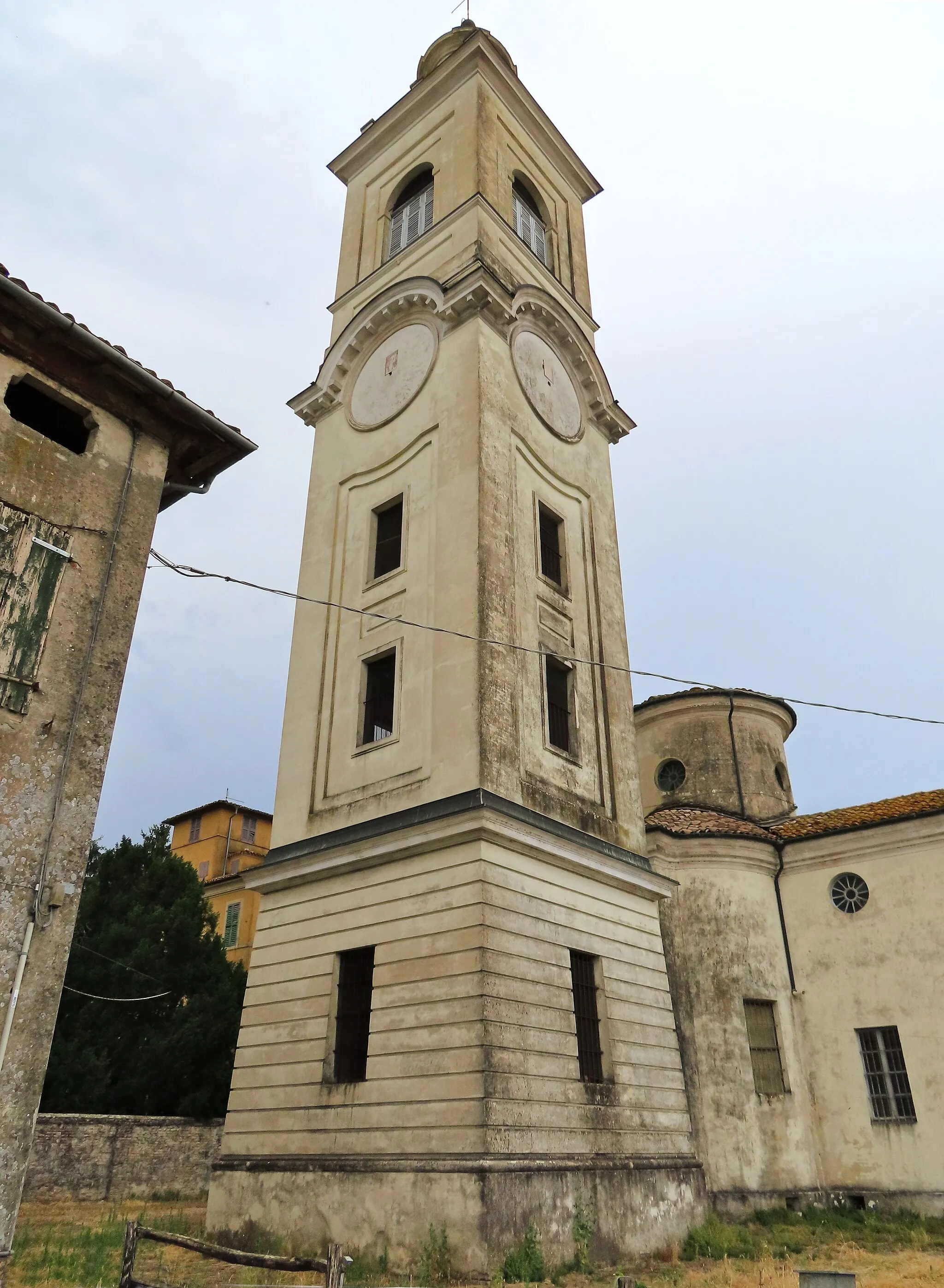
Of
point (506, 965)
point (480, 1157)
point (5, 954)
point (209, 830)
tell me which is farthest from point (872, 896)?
point (209, 830)

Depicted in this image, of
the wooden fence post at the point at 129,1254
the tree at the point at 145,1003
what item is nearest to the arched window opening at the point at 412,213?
the tree at the point at 145,1003

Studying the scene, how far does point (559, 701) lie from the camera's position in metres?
16.2

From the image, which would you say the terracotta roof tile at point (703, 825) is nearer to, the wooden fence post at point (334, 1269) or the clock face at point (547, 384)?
the clock face at point (547, 384)

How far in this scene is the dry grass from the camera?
10.4 metres

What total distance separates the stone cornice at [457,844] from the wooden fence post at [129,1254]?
6.22m

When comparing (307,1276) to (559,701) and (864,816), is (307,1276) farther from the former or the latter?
(864,816)

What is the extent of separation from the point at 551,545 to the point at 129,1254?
13236 millimetres

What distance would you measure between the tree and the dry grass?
6590 mm

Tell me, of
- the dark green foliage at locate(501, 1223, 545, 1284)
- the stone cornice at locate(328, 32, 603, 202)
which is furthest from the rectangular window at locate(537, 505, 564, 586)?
the stone cornice at locate(328, 32, 603, 202)

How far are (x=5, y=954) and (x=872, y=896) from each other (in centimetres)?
1613

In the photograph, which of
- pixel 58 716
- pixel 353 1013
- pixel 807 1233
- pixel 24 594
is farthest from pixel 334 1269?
pixel 807 1233

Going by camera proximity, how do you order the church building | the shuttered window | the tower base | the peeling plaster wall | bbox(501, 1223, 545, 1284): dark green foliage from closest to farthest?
the peeling plaster wall
the shuttered window
bbox(501, 1223, 545, 1284): dark green foliage
the tower base
the church building

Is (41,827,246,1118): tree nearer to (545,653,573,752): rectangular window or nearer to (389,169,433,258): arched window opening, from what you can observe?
(545,653,573,752): rectangular window

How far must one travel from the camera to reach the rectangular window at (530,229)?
21.8m
